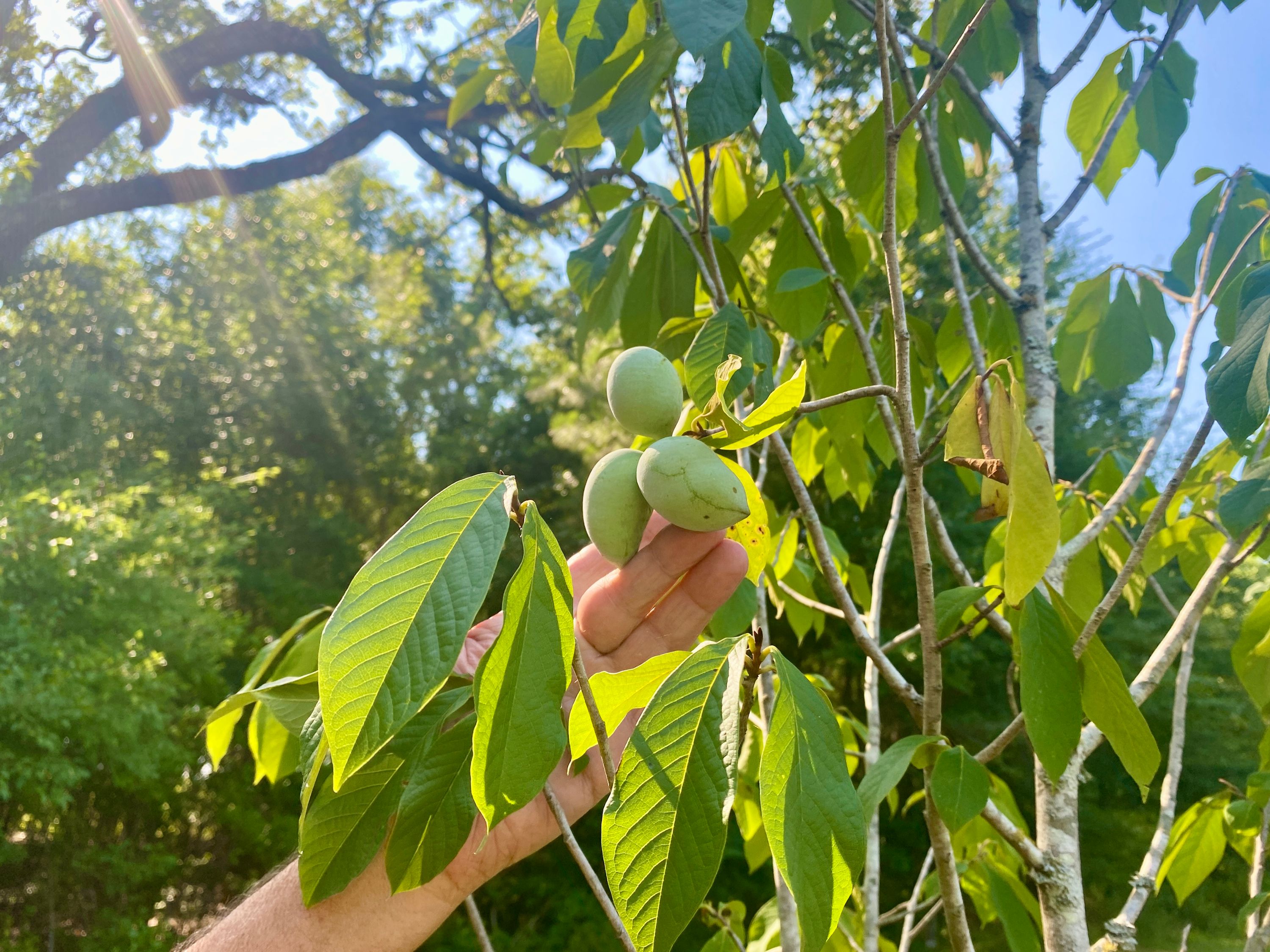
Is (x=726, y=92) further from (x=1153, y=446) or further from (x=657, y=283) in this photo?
(x=1153, y=446)

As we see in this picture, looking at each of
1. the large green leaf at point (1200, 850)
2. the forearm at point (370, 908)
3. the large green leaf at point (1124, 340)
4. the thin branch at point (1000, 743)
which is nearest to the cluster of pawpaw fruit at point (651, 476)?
the forearm at point (370, 908)

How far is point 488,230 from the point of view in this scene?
274 inches

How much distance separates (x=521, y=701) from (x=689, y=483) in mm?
160

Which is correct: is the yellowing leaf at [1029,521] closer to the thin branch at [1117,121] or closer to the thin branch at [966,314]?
the thin branch at [966,314]

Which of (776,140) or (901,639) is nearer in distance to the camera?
(776,140)

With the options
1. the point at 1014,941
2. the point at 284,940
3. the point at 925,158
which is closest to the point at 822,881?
the point at 284,940

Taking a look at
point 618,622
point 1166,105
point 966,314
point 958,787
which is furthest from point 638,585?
point 1166,105

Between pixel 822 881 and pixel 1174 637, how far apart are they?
52cm

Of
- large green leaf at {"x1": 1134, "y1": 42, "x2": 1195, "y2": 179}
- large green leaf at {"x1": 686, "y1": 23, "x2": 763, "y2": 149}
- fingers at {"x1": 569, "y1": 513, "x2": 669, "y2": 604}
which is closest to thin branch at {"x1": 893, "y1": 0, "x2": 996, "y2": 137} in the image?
large green leaf at {"x1": 686, "y1": 23, "x2": 763, "y2": 149}

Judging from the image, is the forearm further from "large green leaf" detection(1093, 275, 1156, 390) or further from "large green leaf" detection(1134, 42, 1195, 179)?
"large green leaf" detection(1134, 42, 1195, 179)

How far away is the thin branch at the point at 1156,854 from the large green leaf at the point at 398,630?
657 mm

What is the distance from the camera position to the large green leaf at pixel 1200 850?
1104 mm

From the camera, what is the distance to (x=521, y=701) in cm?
35

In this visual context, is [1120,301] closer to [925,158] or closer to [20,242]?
[925,158]
